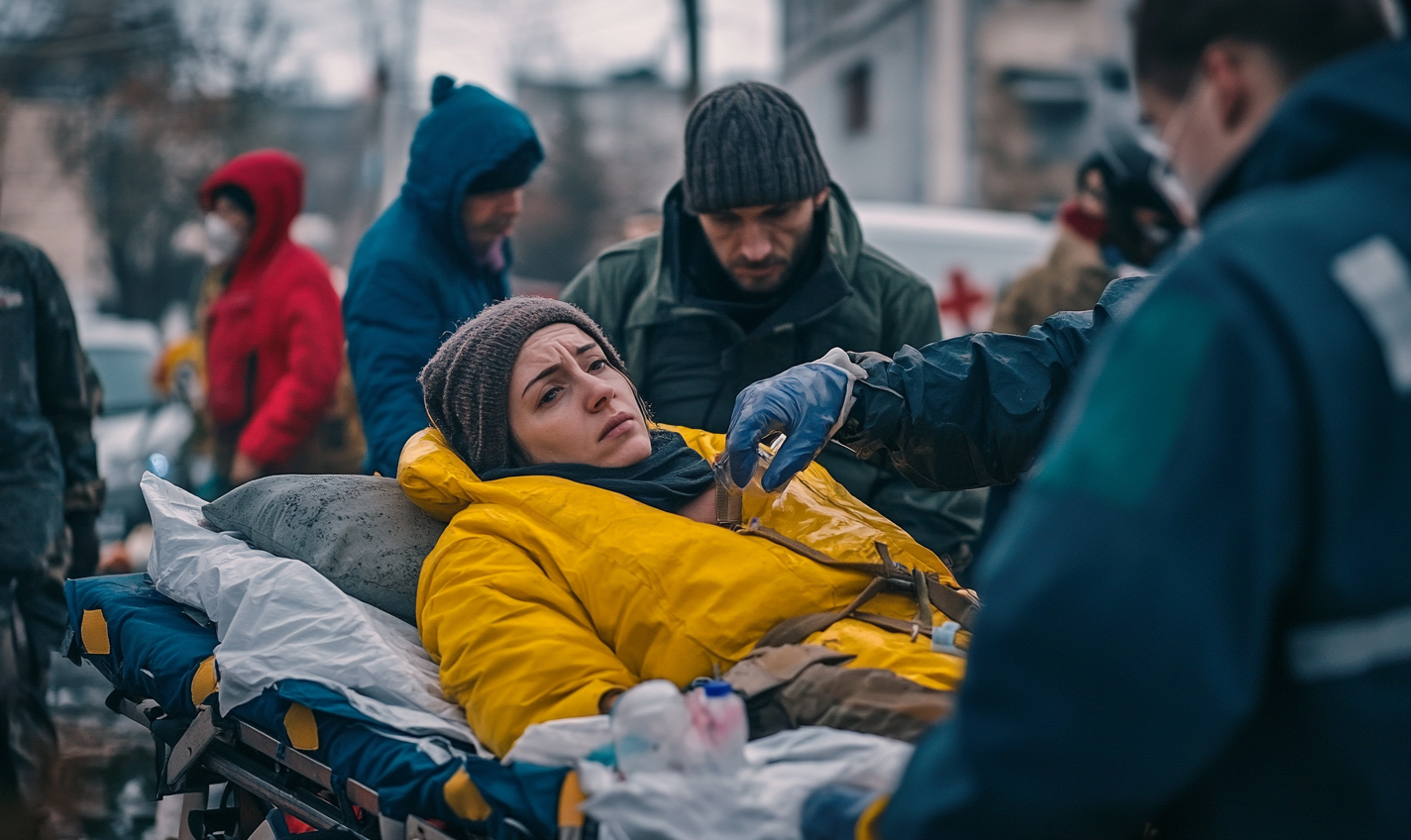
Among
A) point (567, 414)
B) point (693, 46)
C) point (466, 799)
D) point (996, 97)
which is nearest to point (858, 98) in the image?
point (996, 97)

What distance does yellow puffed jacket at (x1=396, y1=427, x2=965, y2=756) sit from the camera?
88.5 inches

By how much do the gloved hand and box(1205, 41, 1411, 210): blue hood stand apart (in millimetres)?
3988

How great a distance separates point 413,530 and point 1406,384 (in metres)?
2.28

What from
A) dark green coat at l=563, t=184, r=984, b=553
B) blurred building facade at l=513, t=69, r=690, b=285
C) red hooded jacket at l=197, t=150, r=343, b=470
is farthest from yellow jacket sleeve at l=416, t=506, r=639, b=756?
blurred building facade at l=513, t=69, r=690, b=285

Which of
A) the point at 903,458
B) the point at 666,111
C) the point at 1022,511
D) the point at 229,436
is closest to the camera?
the point at 1022,511

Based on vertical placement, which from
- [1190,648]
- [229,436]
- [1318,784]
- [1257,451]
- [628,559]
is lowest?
[229,436]

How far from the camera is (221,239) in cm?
527

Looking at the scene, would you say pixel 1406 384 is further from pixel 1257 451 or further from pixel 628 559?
pixel 628 559

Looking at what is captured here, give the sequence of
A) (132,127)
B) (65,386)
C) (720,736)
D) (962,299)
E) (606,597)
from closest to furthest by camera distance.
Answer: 1. (720,736)
2. (606,597)
3. (65,386)
4. (962,299)
5. (132,127)

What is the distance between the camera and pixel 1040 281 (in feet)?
18.0

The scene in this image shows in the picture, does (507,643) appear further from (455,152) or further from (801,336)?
(455,152)

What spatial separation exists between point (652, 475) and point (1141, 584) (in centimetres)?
180

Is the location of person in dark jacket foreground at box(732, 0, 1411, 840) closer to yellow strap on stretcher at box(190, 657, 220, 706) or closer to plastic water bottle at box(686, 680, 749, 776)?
plastic water bottle at box(686, 680, 749, 776)

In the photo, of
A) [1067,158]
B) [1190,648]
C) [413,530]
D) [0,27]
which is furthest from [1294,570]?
[0,27]
